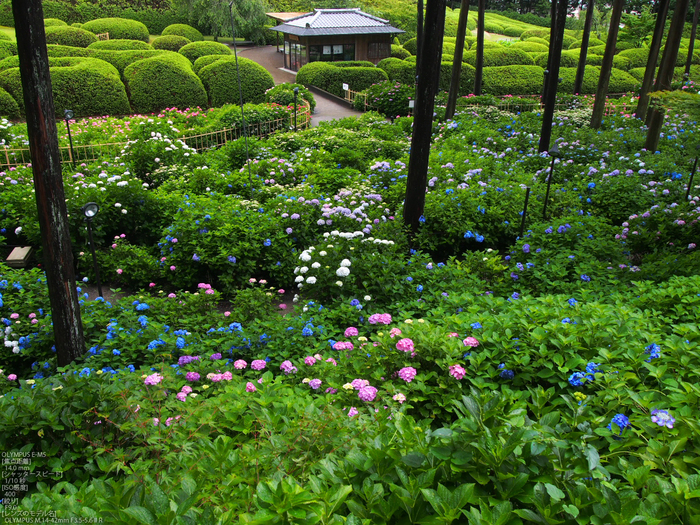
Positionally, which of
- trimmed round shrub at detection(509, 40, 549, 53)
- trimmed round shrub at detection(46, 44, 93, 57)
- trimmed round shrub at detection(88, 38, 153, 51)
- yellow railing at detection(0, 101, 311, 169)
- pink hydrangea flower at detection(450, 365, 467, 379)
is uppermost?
trimmed round shrub at detection(509, 40, 549, 53)

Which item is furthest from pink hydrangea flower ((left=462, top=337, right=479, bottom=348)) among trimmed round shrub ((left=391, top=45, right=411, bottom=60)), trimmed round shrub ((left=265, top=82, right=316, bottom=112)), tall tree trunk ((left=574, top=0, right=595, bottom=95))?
trimmed round shrub ((left=391, top=45, right=411, bottom=60))

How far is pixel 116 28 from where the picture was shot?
1073 inches

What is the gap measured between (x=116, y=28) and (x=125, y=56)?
30.8ft

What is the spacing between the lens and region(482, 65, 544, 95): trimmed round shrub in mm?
23922

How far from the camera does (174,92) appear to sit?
19.0m

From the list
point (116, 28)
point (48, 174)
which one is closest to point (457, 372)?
point (48, 174)

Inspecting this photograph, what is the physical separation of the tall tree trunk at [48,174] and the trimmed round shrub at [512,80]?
75.8 feet

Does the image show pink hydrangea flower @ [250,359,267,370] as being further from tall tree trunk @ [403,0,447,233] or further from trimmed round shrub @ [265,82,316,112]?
trimmed round shrub @ [265,82,316,112]

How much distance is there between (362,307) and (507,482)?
3.27 m

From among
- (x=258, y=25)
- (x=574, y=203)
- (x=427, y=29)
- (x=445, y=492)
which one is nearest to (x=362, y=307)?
(x=445, y=492)

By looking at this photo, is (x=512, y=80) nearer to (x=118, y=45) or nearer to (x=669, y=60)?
(x=669, y=60)

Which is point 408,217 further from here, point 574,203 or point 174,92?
point 174,92

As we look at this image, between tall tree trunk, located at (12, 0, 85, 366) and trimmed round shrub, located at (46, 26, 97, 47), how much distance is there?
79.5 ft

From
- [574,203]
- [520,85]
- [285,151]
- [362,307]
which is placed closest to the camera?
[362,307]
